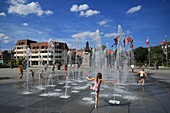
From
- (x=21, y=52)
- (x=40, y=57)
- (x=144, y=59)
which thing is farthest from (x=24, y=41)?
(x=144, y=59)

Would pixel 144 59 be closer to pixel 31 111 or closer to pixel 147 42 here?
pixel 147 42

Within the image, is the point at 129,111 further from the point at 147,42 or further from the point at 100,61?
the point at 147,42

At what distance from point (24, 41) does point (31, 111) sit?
11324 centimetres

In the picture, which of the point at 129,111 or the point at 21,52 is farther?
the point at 21,52

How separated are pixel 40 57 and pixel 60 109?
102 m

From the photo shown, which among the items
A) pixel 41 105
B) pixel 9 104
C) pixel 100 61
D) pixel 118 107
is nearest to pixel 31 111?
pixel 41 105

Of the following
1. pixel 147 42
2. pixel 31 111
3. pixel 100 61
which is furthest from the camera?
pixel 147 42

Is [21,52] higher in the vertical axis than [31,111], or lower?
higher

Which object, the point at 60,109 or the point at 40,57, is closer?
the point at 60,109

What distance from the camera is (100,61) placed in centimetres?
4097

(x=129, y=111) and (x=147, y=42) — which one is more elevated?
(x=147, y=42)

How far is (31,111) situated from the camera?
5.97 metres

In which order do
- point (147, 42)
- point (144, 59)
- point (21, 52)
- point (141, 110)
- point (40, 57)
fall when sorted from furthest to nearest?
point (21, 52) → point (40, 57) → point (144, 59) → point (147, 42) → point (141, 110)

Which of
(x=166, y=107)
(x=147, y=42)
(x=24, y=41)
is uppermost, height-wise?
(x=24, y=41)
